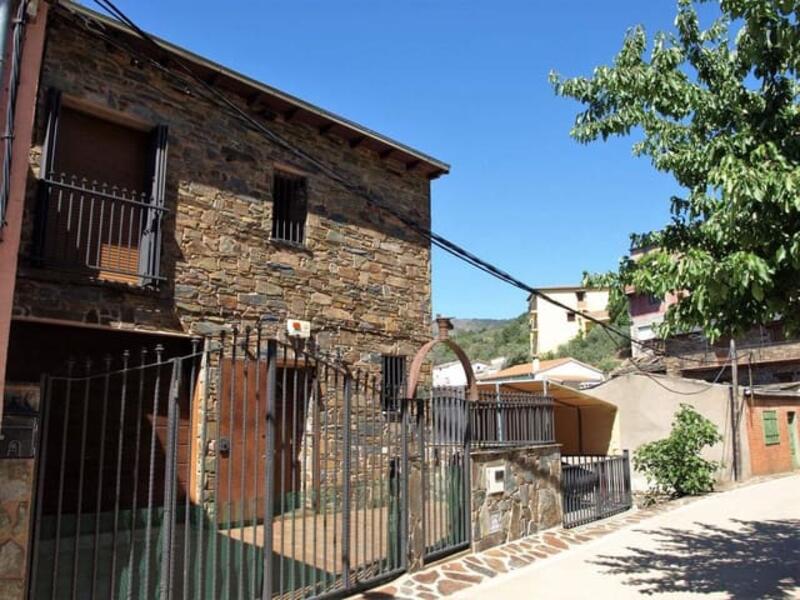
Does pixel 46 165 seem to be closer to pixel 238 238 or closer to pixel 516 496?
pixel 238 238

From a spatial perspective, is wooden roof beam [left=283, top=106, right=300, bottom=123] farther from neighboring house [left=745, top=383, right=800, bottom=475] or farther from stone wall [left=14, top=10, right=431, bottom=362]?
neighboring house [left=745, top=383, right=800, bottom=475]

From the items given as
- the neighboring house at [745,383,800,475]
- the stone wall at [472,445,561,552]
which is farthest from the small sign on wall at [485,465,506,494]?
the neighboring house at [745,383,800,475]

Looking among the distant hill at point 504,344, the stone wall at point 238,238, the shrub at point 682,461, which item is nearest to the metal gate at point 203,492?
the stone wall at point 238,238

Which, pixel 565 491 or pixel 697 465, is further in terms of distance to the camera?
pixel 697 465

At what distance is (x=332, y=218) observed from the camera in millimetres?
11219

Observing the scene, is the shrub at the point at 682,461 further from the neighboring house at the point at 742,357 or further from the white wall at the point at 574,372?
the neighboring house at the point at 742,357

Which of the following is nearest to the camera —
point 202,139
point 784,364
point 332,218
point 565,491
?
point 202,139

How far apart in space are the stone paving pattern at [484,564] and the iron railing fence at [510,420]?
1355 mm

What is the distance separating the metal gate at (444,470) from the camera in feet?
24.3

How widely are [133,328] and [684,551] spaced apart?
303 inches

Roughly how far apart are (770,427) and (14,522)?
21295 millimetres

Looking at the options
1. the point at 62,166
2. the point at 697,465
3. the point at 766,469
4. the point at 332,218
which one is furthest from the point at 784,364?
Result: the point at 62,166

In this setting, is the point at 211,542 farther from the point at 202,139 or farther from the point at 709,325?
the point at 202,139

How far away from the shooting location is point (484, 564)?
7625 mm
